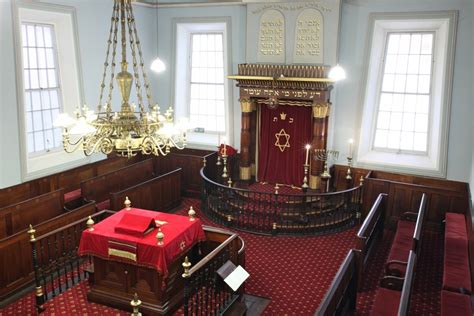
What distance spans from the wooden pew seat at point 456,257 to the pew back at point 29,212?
6665 millimetres

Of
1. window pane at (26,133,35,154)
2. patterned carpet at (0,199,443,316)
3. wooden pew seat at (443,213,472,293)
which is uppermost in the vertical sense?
window pane at (26,133,35,154)

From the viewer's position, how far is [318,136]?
1040cm

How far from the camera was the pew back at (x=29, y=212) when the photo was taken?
24.7ft

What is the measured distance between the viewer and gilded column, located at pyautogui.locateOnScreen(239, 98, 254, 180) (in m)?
11.0

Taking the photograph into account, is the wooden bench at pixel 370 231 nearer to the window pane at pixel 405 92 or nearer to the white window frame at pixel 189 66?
the window pane at pixel 405 92

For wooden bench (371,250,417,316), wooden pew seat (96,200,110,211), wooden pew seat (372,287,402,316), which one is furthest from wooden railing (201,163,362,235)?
wooden pew seat (372,287,402,316)

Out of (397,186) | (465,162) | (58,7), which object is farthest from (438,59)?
(58,7)

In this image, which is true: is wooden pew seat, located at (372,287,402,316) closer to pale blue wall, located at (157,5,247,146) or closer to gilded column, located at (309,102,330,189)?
gilded column, located at (309,102,330,189)

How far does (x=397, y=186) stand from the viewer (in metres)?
9.64

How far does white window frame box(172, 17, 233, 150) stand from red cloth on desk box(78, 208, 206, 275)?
17.9ft

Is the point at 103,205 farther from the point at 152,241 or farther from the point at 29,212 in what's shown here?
the point at 152,241

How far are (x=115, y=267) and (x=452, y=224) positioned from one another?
597 cm

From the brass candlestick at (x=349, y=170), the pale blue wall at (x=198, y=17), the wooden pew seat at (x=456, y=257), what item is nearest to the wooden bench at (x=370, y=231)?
the wooden pew seat at (x=456, y=257)

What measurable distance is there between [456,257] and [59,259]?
6.18 m
